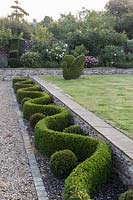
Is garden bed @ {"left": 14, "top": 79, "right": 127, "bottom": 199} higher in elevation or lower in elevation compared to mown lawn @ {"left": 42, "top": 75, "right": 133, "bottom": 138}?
lower

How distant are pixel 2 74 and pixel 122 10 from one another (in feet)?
73.7

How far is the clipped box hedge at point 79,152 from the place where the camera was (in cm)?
382

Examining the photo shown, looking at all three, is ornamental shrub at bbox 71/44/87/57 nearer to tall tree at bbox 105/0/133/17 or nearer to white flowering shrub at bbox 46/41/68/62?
white flowering shrub at bbox 46/41/68/62

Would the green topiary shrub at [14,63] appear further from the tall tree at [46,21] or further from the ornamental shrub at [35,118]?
the tall tree at [46,21]

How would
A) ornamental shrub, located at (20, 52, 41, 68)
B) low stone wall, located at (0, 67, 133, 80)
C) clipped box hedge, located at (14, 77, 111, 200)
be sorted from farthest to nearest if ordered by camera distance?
ornamental shrub, located at (20, 52, 41, 68), low stone wall, located at (0, 67, 133, 80), clipped box hedge, located at (14, 77, 111, 200)

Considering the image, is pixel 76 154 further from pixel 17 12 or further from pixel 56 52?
pixel 17 12

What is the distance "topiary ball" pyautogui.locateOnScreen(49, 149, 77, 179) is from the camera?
192 inches

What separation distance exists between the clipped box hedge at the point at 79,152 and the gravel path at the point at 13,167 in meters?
0.42

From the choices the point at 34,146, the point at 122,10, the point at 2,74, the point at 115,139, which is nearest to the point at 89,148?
the point at 115,139

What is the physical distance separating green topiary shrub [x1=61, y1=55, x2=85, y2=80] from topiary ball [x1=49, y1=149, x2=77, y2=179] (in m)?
10.2

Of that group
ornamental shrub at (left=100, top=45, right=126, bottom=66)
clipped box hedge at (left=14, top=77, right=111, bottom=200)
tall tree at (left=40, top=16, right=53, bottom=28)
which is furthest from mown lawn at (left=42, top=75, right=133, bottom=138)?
tall tree at (left=40, top=16, right=53, bottom=28)

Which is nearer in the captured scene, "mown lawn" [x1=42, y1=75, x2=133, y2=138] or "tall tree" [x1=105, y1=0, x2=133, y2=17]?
"mown lawn" [x1=42, y1=75, x2=133, y2=138]

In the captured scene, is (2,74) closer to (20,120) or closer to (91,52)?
(91,52)

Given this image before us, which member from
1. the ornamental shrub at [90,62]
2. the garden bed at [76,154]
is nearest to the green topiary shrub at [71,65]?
the ornamental shrub at [90,62]
